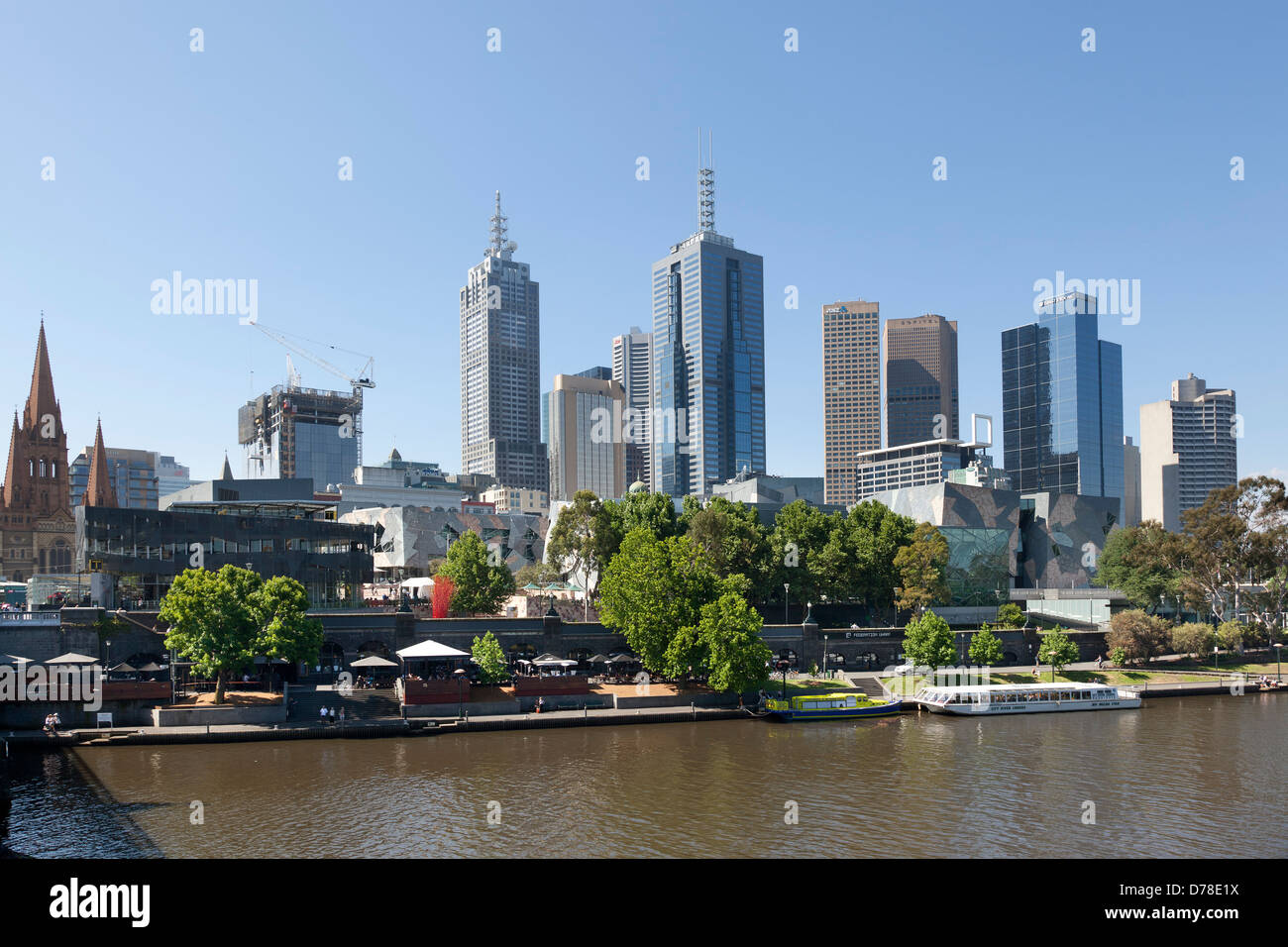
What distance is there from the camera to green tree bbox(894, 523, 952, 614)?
11088 cm

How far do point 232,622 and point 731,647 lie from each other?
125ft

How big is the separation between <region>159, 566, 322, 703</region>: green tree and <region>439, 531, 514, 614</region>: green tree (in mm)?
27908

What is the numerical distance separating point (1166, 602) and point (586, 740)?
324ft

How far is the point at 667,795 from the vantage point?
49156mm

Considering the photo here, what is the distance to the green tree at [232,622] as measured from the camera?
220 feet

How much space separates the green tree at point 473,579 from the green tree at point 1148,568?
8169cm

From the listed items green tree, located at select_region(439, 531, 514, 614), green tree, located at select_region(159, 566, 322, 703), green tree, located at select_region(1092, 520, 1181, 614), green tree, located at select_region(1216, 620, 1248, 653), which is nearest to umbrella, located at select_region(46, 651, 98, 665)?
green tree, located at select_region(159, 566, 322, 703)

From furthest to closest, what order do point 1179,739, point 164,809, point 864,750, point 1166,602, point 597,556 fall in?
1. point 1166,602
2. point 597,556
3. point 1179,739
4. point 864,750
5. point 164,809

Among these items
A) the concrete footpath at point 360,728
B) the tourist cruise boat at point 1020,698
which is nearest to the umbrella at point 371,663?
the concrete footpath at point 360,728

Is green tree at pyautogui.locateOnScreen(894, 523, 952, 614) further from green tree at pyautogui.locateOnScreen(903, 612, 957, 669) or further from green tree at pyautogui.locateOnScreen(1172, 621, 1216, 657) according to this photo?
green tree at pyautogui.locateOnScreen(1172, 621, 1216, 657)

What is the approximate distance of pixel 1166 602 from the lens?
12850cm

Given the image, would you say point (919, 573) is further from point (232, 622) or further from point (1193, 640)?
point (232, 622)

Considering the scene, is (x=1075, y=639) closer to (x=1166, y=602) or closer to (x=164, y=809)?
(x=1166, y=602)
